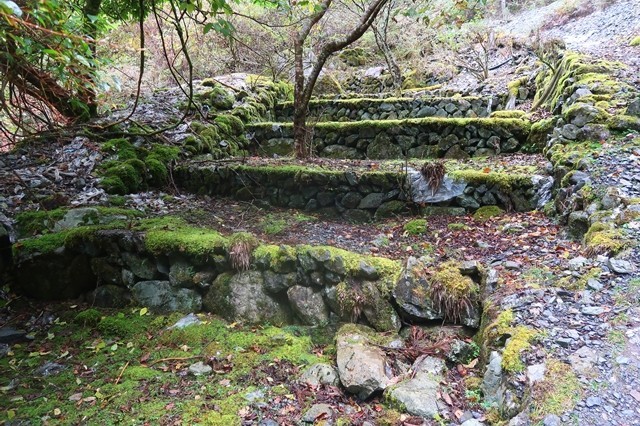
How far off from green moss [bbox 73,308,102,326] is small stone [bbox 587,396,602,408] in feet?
13.3

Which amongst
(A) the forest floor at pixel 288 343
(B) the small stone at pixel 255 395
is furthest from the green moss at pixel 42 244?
(B) the small stone at pixel 255 395

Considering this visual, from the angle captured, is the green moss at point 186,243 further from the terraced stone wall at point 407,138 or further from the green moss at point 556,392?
the terraced stone wall at point 407,138

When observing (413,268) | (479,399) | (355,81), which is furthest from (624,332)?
(355,81)

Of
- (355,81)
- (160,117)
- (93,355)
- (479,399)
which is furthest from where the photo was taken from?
(355,81)

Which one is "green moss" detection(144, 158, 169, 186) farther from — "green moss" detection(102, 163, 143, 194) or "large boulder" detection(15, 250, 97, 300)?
"large boulder" detection(15, 250, 97, 300)

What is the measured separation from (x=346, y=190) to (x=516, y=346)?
333cm

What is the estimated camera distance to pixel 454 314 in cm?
331

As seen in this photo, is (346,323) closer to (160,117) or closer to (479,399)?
(479,399)

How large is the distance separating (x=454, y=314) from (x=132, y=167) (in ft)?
16.5

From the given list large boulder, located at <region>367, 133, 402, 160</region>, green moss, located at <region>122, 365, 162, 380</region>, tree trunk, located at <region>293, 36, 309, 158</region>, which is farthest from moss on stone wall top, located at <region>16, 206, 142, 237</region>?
large boulder, located at <region>367, 133, 402, 160</region>

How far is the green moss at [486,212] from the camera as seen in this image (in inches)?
191

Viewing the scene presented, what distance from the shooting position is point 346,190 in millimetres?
5473

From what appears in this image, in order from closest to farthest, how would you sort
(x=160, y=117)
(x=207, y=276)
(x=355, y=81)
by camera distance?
(x=207, y=276) < (x=160, y=117) < (x=355, y=81)

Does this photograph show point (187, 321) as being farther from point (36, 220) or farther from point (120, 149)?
point (120, 149)
